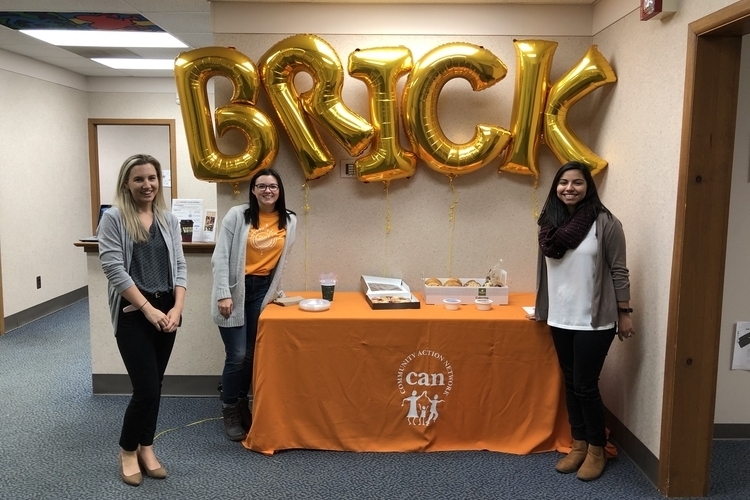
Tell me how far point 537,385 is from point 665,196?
102cm

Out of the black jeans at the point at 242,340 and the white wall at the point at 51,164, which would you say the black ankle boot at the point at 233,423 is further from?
the white wall at the point at 51,164

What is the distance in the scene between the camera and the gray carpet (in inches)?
95.7

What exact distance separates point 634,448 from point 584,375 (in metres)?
0.51

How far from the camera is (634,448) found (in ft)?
8.79

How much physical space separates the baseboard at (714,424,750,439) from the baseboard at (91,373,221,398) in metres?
2.69

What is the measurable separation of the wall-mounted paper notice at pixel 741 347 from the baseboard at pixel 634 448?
0.63 metres

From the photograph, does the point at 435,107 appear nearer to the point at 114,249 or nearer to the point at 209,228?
the point at 209,228

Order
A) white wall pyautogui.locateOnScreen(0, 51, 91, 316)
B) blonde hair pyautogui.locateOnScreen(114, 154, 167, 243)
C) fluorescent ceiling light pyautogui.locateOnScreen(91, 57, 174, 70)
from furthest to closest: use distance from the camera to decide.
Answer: fluorescent ceiling light pyautogui.locateOnScreen(91, 57, 174, 70)
white wall pyautogui.locateOnScreen(0, 51, 91, 316)
blonde hair pyautogui.locateOnScreen(114, 154, 167, 243)

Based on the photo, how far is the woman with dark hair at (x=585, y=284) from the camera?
2.42 meters

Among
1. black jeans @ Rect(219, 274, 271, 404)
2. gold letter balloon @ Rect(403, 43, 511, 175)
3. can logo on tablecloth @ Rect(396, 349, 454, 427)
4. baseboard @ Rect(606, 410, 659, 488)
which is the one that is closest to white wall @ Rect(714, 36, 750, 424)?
baseboard @ Rect(606, 410, 659, 488)

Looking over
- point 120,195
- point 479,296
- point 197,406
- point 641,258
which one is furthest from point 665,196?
point 197,406

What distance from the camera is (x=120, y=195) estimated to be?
7.61ft

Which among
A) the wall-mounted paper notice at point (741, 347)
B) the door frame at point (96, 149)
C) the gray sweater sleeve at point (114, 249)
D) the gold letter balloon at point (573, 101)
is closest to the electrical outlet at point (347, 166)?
the gold letter balloon at point (573, 101)

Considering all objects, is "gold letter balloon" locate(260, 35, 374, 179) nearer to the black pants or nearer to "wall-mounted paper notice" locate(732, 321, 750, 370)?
the black pants
